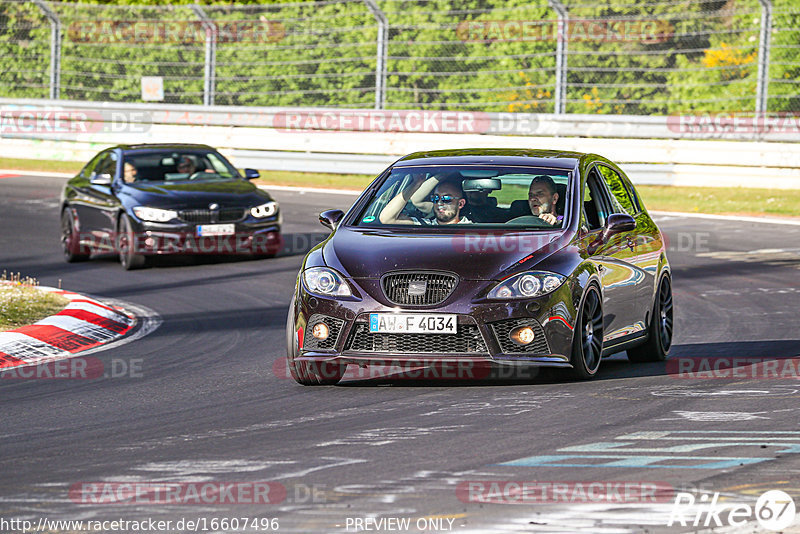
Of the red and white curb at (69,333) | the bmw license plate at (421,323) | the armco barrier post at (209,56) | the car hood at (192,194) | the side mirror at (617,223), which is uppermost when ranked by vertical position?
the armco barrier post at (209,56)

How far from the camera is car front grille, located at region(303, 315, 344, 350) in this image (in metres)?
9.29

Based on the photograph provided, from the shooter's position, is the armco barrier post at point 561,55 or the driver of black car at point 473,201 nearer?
the driver of black car at point 473,201

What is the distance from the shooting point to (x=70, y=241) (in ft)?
59.6

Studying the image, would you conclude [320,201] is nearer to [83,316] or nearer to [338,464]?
[83,316]

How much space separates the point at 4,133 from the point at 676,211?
14722 millimetres

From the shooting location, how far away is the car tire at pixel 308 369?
376 inches

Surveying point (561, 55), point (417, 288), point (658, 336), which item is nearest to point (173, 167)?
point (658, 336)

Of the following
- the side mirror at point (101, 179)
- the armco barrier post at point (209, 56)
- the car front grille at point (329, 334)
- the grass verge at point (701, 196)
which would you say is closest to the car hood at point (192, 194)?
the side mirror at point (101, 179)

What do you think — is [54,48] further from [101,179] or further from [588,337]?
[588,337]

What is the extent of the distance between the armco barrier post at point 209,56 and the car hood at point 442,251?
19.2m

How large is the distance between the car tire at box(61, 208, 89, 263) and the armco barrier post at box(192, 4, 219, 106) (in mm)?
10333

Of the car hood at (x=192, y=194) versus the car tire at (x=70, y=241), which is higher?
the car hood at (x=192, y=194)

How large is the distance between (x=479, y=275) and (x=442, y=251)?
35 cm

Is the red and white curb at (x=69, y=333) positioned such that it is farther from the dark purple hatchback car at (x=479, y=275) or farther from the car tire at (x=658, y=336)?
the car tire at (x=658, y=336)
